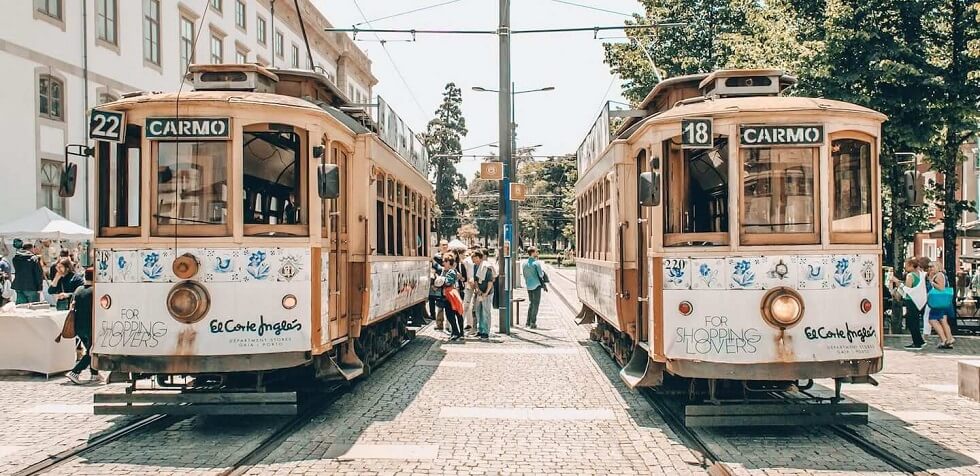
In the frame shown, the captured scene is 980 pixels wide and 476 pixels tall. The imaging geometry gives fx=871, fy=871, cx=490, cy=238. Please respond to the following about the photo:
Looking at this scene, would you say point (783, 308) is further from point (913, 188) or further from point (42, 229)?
point (42, 229)

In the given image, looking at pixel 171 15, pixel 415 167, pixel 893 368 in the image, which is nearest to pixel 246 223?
pixel 415 167

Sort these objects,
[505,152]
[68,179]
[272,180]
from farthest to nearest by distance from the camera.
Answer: [505,152]
[272,180]
[68,179]

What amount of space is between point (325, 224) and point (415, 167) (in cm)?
681

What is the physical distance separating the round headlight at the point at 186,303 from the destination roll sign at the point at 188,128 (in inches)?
51.8

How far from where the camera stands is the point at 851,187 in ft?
25.2

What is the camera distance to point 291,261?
7855 mm

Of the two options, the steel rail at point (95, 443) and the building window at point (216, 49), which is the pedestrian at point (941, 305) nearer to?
the steel rail at point (95, 443)

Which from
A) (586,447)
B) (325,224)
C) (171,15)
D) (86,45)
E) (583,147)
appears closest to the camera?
(586,447)

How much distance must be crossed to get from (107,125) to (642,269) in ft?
16.9

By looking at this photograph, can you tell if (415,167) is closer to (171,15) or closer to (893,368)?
(893,368)

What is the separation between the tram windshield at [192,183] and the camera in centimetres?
770

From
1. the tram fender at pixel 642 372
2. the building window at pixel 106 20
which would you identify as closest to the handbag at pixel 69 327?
the tram fender at pixel 642 372

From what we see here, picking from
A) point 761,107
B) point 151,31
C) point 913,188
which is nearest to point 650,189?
point 761,107

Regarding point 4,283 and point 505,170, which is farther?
point 505,170
